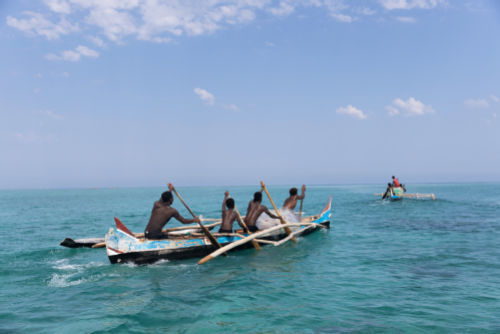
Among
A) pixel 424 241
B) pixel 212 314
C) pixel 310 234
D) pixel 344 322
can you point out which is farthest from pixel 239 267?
pixel 424 241

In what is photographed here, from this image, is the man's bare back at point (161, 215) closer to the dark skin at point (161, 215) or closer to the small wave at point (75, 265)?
the dark skin at point (161, 215)

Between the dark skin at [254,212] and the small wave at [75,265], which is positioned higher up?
the dark skin at [254,212]

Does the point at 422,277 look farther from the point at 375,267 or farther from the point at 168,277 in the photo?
the point at 168,277

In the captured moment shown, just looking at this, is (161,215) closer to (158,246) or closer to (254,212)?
(158,246)

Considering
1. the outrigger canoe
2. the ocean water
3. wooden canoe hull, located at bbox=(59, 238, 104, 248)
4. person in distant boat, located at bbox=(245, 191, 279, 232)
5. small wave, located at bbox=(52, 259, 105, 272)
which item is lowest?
small wave, located at bbox=(52, 259, 105, 272)

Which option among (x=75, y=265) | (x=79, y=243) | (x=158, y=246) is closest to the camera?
(x=158, y=246)

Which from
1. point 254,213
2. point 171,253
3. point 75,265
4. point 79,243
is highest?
point 254,213

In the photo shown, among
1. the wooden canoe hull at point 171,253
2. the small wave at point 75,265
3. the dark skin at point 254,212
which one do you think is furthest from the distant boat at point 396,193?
the small wave at point 75,265

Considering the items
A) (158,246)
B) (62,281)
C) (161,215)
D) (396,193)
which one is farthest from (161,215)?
(396,193)

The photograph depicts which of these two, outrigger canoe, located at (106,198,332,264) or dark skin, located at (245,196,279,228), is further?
dark skin, located at (245,196,279,228)

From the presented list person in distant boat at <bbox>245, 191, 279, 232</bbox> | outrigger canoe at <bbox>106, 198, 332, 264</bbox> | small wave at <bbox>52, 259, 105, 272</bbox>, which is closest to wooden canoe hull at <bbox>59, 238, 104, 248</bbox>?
small wave at <bbox>52, 259, 105, 272</bbox>

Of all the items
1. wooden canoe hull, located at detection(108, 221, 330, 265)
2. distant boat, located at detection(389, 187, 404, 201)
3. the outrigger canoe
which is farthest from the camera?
distant boat, located at detection(389, 187, 404, 201)

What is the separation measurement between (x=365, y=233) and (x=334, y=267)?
27.7 ft

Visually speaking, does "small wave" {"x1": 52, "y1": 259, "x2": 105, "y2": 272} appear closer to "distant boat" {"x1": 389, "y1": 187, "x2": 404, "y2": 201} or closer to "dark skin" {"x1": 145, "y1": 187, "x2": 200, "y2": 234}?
"dark skin" {"x1": 145, "y1": 187, "x2": 200, "y2": 234}
